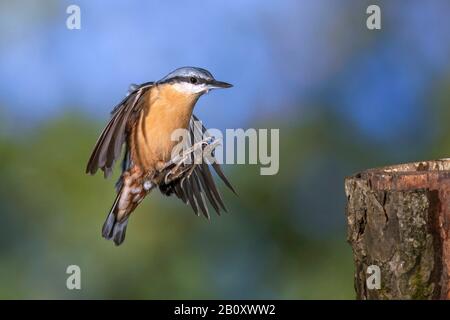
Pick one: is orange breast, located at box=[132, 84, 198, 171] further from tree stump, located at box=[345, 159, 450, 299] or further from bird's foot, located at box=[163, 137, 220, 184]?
tree stump, located at box=[345, 159, 450, 299]

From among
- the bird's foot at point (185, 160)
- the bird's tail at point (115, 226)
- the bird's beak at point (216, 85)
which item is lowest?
the bird's tail at point (115, 226)

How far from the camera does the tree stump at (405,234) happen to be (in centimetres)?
219

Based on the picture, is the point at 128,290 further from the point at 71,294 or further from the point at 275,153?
the point at 275,153

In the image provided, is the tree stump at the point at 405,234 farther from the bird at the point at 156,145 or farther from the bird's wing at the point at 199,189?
the bird's wing at the point at 199,189

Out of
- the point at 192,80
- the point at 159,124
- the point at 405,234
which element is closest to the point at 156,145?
the point at 159,124

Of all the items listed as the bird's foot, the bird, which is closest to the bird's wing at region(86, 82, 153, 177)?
the bird

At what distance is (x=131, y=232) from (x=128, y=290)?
0.76 feet

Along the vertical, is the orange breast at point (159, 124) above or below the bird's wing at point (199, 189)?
above

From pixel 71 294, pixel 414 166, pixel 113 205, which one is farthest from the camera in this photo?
pixel 71 294

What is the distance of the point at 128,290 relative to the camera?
11.0 ft

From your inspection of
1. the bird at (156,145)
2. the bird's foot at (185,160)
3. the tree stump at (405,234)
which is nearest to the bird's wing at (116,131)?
the bird at (156,145)

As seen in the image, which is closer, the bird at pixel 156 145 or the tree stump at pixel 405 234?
the tree stump at pixel 405 234

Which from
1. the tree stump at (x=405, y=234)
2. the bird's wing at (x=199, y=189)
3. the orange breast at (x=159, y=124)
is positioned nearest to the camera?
the tree stump at (x=405, y=234)
